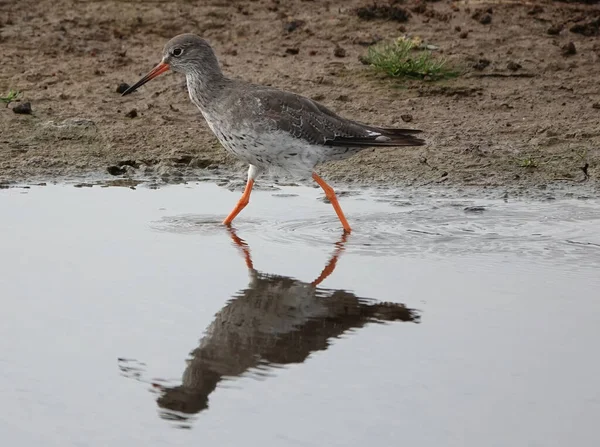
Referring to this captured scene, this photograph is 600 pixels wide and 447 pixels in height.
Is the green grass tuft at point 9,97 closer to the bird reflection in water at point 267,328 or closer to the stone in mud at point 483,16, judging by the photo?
the bird reflection in water at point 267,328

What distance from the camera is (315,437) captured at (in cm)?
483

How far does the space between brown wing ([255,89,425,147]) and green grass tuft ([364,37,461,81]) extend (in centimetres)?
261

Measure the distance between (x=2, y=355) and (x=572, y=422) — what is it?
2814 mm

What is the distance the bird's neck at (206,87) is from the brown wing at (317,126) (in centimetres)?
37

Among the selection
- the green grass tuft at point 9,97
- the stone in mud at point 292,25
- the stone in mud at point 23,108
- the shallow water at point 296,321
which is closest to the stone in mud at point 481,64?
the stone in mud at point 292,25

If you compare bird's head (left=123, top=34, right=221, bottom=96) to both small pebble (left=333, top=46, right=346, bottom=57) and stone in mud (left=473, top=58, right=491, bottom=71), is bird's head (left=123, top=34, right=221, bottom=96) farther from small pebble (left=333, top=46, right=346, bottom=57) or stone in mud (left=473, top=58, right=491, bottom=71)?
stone in mud (left=473, top=58, right=491, bottom=71)

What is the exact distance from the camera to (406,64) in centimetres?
1124

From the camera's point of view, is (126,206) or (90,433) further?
(126,206)

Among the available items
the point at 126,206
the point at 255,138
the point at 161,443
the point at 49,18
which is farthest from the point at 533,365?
the point at 49,18

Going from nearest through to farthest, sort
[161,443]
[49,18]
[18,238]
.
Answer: [161,443]
[18,238]
[49,18]

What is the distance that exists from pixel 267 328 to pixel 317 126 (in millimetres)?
2600

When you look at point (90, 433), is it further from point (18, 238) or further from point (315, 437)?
point (18, 238)

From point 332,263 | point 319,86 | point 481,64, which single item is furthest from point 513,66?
point 332,263

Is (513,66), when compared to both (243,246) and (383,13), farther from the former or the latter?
(243,246)
